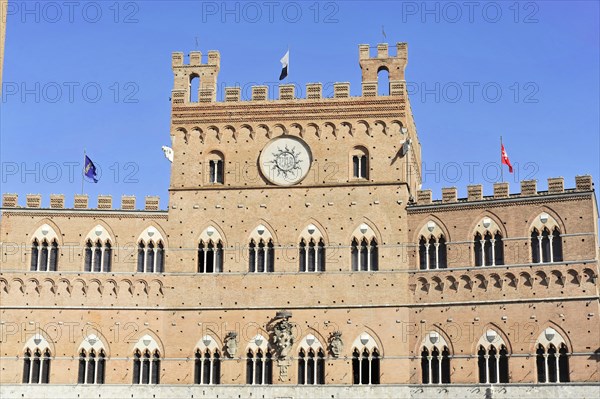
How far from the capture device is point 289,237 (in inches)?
1951

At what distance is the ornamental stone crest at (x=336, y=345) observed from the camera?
47594 mm

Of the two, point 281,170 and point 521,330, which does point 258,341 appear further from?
point 521,330

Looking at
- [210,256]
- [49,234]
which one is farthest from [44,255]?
[210,256]

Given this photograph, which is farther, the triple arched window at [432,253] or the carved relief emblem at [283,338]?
the triple arched window at [432,253]

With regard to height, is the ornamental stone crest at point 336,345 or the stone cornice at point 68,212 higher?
the stone cornice at point 68,212

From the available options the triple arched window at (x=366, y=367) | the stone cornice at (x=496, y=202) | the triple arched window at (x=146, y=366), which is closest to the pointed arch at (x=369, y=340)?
the triple arched window at (x=366, y=367)

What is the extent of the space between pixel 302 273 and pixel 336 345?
369 cm

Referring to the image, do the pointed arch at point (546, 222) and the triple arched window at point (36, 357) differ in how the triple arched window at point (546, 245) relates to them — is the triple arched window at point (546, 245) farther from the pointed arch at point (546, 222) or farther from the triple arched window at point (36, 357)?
the triple arched window at point (36, 357)

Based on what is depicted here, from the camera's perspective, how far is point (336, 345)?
4759cm

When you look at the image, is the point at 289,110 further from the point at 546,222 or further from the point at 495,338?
the point at 495,338

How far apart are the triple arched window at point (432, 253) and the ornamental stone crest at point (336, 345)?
4.83 metres

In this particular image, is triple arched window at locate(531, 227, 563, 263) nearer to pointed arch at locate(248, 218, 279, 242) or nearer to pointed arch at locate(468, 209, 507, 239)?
pointed arch at locate(468, 209, 507, 239)

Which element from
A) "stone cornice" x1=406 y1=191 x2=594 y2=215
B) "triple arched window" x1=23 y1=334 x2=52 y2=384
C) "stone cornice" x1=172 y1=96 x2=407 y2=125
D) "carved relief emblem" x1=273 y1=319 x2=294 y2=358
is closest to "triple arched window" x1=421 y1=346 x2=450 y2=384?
"carved relief emblem" x1=273 y1=319 x2=294 y2=358

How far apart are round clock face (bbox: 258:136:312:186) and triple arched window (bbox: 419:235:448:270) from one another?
6.49 metres
